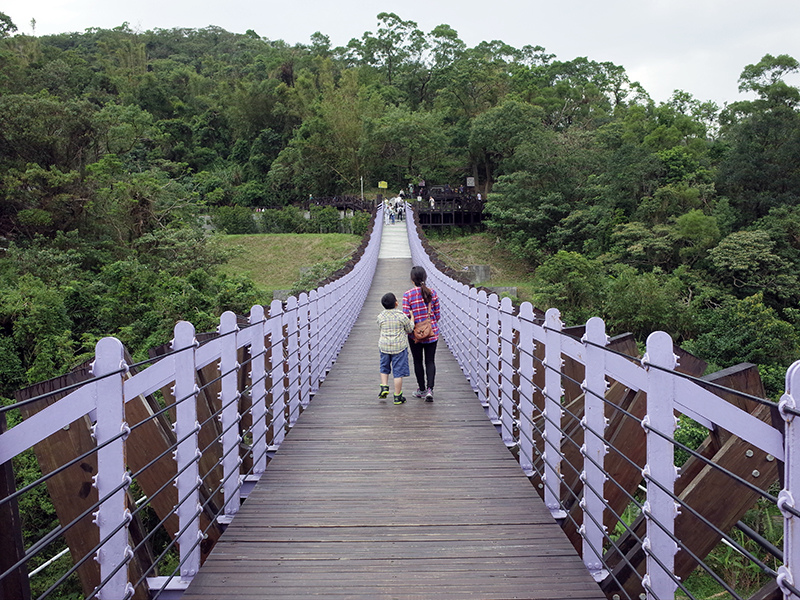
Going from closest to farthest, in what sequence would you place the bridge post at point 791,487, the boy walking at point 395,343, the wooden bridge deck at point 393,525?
1. the bridge post at point 791,487
2. the wooden bridge deck at point 393,525
3. the boy walking at point 395,343

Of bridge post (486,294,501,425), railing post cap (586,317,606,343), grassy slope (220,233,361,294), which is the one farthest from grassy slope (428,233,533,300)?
railing post cap (586,317,606,343)

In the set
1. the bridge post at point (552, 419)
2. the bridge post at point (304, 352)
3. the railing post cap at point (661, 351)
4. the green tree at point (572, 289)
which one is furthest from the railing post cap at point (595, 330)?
the green tree at point (572, 289)

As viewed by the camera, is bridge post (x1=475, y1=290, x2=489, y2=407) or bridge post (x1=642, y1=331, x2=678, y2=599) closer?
bridge post (x1=642, y1=331, x2=678, y2=599)

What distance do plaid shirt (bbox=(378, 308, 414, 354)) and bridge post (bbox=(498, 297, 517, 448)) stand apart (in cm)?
136

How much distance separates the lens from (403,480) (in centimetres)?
438

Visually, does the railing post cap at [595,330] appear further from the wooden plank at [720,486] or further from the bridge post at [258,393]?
the bridge post at [258,393]

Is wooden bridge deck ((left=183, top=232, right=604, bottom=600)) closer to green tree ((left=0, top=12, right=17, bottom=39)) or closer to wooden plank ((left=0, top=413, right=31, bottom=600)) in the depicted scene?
wooden plank ((left=0, top=413, right=31, bottom=600))

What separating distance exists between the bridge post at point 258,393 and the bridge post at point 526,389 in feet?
6.30

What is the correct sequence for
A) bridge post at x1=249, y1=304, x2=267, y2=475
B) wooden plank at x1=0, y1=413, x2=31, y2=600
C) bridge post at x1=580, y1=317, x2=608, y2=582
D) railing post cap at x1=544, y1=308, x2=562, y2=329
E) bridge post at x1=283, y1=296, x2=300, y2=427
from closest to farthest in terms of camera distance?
wooden plank at x1=0, y1=413, x2=31, y2=600 < bridge post at x1=580, y1=317, x2=608, y2=582 < railing post cap at x1=544, y1=308, x2=562, y2=329 < bridge post at x1=249, y1=304, x2=267, y2=475 < bridge post at x1=283, y1=296, x2=300, y2=427

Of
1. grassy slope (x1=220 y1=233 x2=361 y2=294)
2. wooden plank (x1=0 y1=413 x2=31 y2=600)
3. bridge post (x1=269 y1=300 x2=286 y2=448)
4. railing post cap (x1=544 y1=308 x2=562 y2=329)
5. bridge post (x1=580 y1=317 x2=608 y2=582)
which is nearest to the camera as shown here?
wooden plank (x1=0 y1=413 x2=31 y2=600)

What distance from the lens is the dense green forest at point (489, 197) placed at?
58.3 feet

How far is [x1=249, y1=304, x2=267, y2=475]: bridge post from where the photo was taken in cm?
457

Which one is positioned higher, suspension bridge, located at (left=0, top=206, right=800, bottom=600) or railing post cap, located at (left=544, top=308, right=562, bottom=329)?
railing post cap, located at (left=544, top=308, right=562, bottom=329)

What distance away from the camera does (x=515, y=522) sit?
367cm
